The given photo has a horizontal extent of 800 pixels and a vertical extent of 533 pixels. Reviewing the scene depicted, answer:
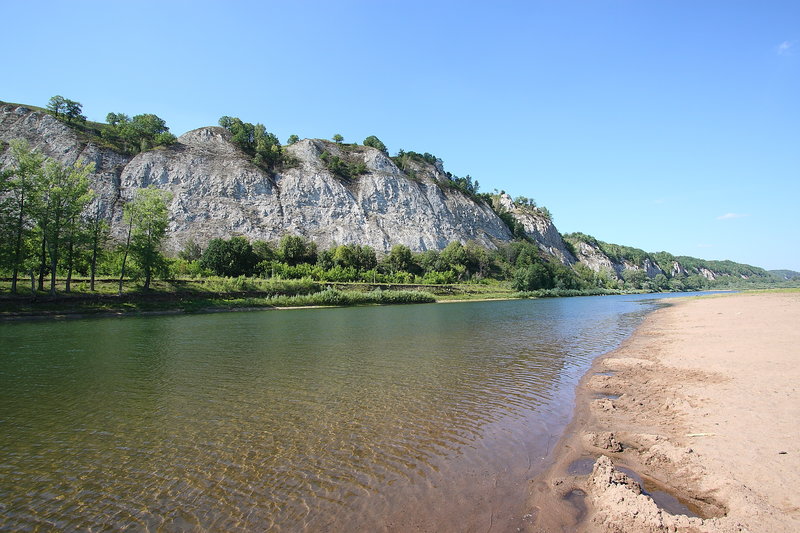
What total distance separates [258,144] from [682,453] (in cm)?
11326

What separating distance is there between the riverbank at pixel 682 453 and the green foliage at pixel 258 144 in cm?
10285

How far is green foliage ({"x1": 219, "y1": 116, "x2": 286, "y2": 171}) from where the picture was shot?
102 m

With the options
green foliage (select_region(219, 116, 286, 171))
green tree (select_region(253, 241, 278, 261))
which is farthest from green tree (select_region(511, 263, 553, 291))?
green foliage (select_region(219, 116, 286, 171))

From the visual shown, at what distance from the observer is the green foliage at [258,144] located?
336 feet

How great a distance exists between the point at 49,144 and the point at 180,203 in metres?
26.8

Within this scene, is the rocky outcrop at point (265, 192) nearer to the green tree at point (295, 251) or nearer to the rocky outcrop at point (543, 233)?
the green tree at point (295, 251)

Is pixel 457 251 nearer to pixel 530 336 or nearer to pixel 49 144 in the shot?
pixel 530 336

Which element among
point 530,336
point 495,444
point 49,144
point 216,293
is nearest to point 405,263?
point 216,293

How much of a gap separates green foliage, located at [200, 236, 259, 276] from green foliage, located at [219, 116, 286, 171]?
3741 centimetres

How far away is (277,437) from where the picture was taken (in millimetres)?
8695

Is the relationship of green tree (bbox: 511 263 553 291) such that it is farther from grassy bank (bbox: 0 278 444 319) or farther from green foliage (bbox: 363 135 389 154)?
green foliage (bbox: 363 135 389 154)

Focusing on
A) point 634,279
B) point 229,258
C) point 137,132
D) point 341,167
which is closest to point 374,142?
point 341,167

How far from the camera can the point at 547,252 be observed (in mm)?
154625

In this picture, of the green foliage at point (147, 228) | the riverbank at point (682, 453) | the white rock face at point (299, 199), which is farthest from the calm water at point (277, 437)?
the white rock face at point (299, 199)
